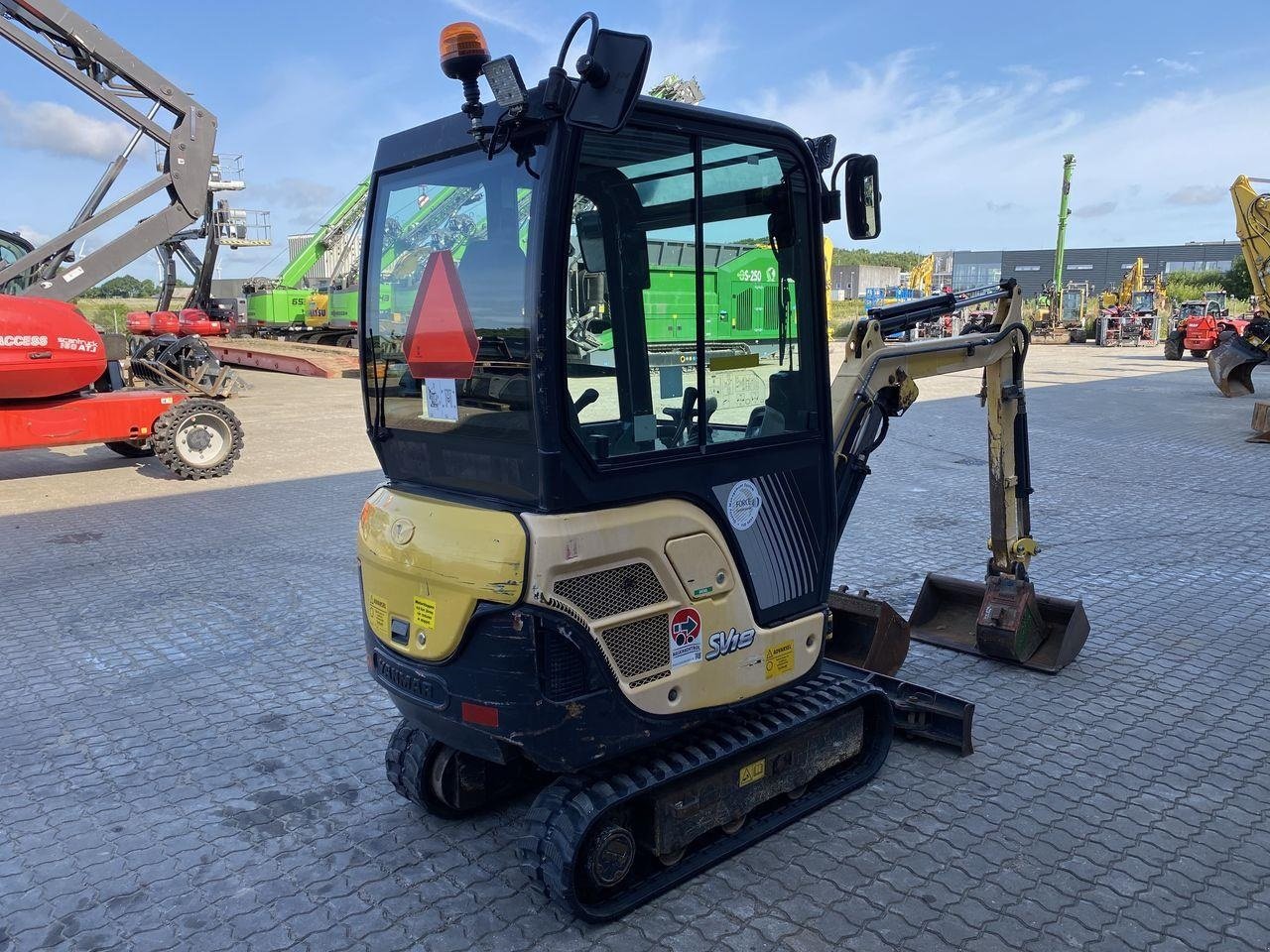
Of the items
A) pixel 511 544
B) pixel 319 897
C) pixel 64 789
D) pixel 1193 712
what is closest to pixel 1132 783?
pixel 1193 712

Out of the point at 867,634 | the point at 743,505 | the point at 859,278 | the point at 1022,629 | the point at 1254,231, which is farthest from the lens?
the point at 859,278

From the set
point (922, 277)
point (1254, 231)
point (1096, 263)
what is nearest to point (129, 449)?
point (1254, 231)

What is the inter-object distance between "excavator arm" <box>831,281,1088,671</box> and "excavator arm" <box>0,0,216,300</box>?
12746mm

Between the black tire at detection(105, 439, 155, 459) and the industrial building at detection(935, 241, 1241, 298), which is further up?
the industrial building at detection(935, 241, 1241, 298)

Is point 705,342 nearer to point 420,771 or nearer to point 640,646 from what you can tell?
point 640,646

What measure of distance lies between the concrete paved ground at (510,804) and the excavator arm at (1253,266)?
8564 mm

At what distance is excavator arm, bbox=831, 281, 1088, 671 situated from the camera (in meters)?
4.09

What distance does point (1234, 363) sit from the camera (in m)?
15.9

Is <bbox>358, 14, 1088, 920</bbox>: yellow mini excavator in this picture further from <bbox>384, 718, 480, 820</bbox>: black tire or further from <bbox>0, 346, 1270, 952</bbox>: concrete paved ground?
<bbox>0, 346, 1270, 952</bbox>: concrete paved ground

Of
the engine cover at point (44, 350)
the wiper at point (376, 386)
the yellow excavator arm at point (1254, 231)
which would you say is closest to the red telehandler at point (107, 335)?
the engine cover at point (44, 350)

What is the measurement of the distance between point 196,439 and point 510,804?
318 inches

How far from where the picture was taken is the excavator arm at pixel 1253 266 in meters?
14.2

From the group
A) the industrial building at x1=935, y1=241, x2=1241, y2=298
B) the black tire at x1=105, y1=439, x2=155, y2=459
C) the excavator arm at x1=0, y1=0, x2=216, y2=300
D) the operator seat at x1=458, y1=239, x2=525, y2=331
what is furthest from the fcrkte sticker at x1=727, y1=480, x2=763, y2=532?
the industrial building at x1=935, y1=241, x2=1241, y2=298

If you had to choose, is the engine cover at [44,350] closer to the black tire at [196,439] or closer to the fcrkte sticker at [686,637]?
the black tire at [196,439]
